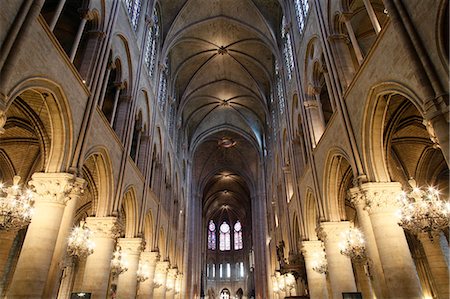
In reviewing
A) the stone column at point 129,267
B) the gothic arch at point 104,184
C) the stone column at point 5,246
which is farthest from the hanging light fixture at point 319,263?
the stone column at point 5,246

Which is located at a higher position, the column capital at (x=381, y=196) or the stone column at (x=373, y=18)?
the stone column at (x=373, y=18)

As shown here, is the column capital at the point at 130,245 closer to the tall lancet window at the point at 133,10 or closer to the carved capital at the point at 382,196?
the tall lancet window at the point at 133,10

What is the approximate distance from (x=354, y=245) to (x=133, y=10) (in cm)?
1353

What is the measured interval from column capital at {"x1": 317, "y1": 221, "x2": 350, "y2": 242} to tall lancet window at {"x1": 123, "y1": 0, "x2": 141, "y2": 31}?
38.4ft

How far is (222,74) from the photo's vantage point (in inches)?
1084

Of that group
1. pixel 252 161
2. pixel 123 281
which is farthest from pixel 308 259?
pixel 252 161

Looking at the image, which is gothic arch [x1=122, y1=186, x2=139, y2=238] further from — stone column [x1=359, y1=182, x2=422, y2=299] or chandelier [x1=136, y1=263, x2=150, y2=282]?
stone column [x1=359, y1=182, x2=422, y2=299]

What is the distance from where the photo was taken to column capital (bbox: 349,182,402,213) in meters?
7.92

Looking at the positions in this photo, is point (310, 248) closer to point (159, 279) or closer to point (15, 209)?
point (159, 279)

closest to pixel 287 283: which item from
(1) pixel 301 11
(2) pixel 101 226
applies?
(2) pixel 101 226

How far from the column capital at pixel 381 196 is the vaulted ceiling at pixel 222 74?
46.8ft

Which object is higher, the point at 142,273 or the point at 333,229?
the point at 333,229

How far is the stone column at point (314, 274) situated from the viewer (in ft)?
44.0

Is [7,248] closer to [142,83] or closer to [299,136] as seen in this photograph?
[142,83]
